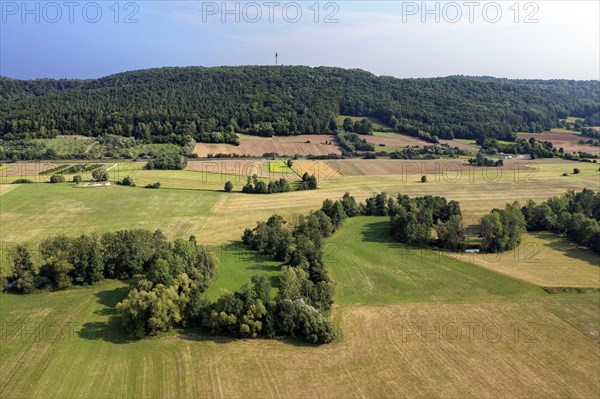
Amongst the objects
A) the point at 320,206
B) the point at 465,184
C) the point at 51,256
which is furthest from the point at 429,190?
the point at 51,256

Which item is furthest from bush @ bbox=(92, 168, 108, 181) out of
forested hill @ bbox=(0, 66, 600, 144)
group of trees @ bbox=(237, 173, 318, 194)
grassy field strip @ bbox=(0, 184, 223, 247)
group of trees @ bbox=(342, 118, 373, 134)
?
group of trees @ bbox=(342, 118, 373, 134)

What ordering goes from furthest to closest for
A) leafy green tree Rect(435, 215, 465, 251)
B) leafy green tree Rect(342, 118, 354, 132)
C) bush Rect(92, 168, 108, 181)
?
leafy green tree Rect(342, 118, 354, 132) → bush Rect(92, 168, 108, 181) → leafy green tree Rect(435, 215, 465, 251)

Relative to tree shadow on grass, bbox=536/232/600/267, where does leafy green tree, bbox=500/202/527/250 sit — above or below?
above

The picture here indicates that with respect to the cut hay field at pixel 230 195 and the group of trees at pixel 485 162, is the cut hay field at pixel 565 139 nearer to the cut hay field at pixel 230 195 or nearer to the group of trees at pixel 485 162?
the cut hay field at pixel 230 195

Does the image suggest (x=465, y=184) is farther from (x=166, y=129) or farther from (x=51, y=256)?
(x=166, y=129)

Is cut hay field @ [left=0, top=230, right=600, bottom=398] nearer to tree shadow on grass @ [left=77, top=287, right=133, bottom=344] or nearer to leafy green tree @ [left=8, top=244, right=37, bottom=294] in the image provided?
tree shadow on grass @ [left=77, top=287, right=133, bottom=344]

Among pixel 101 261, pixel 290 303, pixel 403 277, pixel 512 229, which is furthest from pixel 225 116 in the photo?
pixel 290 303

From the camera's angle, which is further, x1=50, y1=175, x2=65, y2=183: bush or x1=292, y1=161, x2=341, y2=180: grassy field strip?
x1=292, y1=161, x2=341, y2=180: grassy field strip
